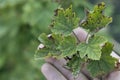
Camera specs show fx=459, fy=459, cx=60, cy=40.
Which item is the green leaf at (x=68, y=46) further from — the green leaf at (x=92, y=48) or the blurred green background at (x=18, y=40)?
the blurred green background at (x=18, y=40)

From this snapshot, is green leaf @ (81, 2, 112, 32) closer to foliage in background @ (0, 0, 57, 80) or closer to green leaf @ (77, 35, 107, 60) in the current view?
green leaf @ (77, 35, 107, 60)

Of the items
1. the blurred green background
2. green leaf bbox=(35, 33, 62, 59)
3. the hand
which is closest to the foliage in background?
the blurred green background

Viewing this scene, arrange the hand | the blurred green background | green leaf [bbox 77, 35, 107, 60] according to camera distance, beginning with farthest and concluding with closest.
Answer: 1. the blurred green background
2. the hand
3. green leaf [bbox 77, 35, 107, 60]

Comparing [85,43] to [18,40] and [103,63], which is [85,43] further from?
[18,40]

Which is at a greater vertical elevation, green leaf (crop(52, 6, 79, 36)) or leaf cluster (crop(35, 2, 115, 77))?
green leaf (crop(52, 6, 79, 36))

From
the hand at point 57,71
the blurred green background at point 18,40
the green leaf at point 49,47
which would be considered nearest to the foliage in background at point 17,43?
the blurred green background at point 18,40
